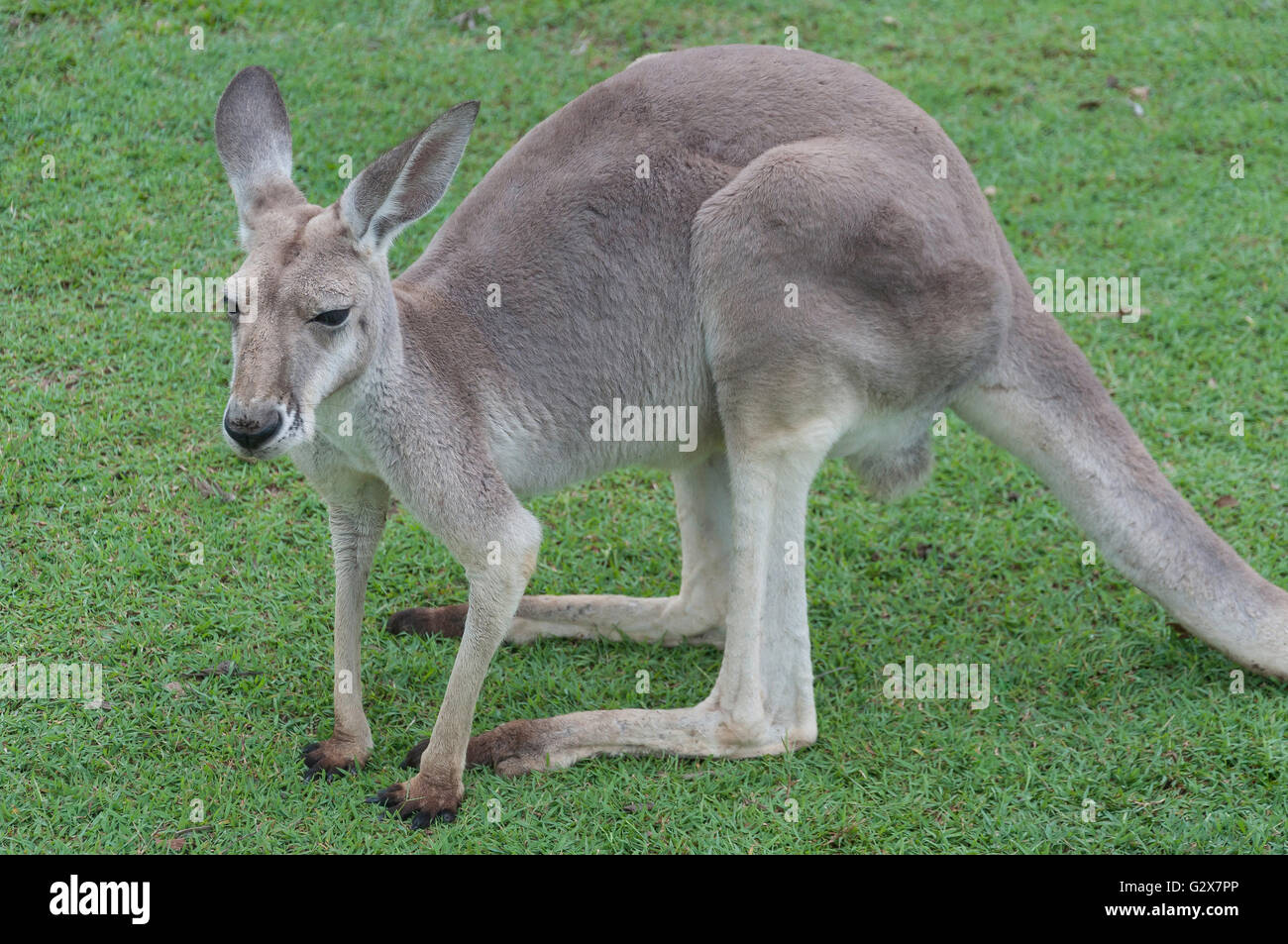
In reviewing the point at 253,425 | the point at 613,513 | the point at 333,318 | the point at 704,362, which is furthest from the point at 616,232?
the point at 613,513

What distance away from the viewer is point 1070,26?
23.3 ft

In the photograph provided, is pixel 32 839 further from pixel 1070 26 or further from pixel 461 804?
pixel 1070 26

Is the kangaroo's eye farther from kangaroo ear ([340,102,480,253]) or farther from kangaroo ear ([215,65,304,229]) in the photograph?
kangaroo ear ([215,65,304,229])

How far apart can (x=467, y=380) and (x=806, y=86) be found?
116 cm

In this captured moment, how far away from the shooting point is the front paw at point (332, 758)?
3.44 m

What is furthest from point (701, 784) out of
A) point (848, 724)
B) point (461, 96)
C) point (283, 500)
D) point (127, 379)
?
point (461, 96)

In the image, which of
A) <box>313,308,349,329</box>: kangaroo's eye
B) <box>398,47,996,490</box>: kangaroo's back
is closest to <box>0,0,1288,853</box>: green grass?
<box>398,47,996,490</box>: kangaroo's back

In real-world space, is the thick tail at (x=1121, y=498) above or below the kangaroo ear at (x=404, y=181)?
below

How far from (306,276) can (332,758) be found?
1.22 meters

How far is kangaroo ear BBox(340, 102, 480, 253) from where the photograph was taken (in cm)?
299

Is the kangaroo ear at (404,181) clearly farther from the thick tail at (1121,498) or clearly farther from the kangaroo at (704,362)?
the thick tail at (1121,498)

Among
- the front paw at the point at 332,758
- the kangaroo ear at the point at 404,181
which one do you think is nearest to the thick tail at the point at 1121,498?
the kangaroo ear at the point at 404,181

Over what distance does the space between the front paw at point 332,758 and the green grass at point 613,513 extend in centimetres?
4

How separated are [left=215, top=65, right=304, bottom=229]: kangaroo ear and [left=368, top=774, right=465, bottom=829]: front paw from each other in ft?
4.40
